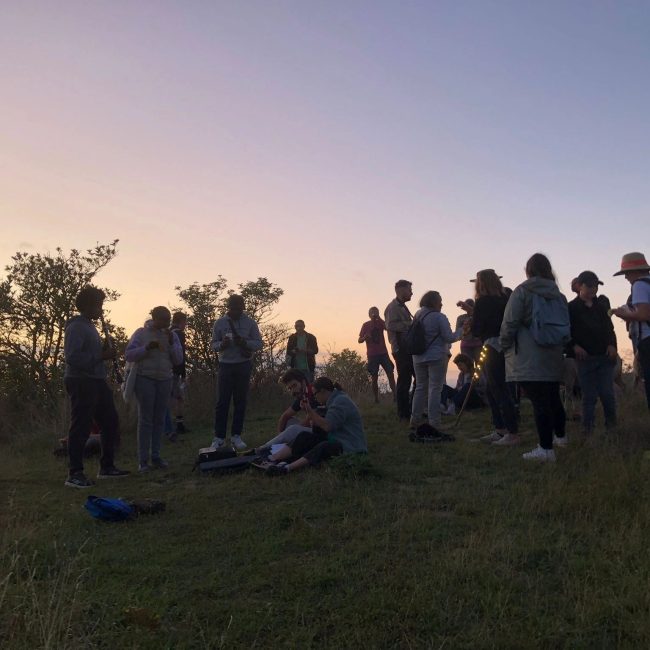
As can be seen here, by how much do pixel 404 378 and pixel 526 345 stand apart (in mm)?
3207

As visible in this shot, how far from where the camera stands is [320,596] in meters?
3.30

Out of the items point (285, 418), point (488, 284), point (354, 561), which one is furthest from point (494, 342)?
point (354, 561)

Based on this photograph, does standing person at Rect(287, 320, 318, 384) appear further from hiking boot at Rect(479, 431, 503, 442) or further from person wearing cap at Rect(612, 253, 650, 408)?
person wearing cap at Rect(612, 253, 650, 408)

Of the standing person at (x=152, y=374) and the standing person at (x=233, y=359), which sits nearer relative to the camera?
the standing person at (x=152, y=374)

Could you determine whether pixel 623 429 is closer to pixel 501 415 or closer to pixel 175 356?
pixel 501 415

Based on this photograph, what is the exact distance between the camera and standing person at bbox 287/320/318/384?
12102 mm

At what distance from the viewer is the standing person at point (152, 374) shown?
24.2 ft

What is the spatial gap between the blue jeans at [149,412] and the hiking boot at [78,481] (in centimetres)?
83

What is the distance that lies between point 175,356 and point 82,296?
4.32 feet

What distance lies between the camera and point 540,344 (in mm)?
6180

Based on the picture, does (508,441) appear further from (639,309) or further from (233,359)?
(233,359)

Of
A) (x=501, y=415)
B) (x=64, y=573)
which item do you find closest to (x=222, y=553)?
(x=64, y=573)

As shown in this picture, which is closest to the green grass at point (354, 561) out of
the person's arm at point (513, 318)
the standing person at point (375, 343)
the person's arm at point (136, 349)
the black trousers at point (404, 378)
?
the person's arm at point (513, 318)

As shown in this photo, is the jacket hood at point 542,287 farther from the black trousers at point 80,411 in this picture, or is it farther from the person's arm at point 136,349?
the black trousers at point 80,411
